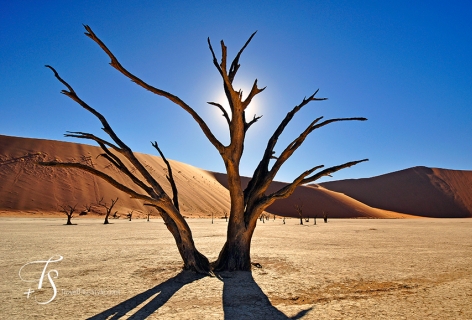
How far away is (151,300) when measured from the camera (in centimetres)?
455

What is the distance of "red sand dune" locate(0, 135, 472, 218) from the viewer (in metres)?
44.2

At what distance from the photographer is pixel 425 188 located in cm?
8875

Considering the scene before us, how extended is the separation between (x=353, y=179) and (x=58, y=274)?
104 meters

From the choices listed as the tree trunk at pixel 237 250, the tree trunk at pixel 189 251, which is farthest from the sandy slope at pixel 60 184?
the tree trunk at pixel 237 250

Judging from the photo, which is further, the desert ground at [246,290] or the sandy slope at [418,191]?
the sandy slope at [418,191]

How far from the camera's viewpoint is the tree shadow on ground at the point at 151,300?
3892 mm

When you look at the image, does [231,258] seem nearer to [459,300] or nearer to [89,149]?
[459,300]

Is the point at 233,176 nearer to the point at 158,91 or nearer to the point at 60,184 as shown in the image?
the point at 158,91

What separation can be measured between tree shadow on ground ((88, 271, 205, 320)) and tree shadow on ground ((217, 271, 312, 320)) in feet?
2.37

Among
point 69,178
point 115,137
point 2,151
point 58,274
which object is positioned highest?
point 2,151

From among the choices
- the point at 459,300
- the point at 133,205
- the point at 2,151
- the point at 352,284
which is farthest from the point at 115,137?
the point at 2,151

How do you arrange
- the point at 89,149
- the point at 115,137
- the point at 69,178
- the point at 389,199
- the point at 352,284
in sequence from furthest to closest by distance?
the point at 389,199, the point at 89,149, the point at 69,178, the point at 115,137, the point at 352,284

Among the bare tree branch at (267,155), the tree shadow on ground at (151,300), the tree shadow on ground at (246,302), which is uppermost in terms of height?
the bare tree branch at (267,155)

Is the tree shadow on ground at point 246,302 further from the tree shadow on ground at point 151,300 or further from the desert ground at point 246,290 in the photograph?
the tree shadow on ground at point 151,300
